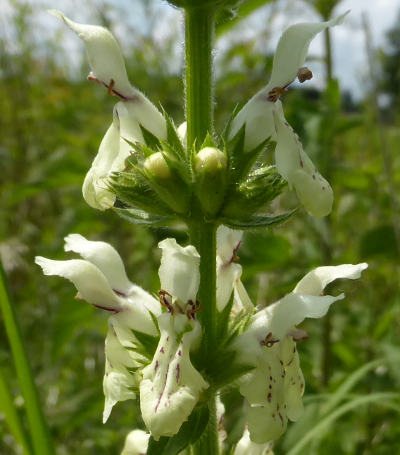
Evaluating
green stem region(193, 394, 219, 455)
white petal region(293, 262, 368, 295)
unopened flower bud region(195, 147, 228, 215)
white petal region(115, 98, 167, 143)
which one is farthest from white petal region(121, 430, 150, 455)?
white petal region(115, 98, 167, 143)

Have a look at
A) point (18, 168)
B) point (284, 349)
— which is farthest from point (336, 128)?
point (18, 168)

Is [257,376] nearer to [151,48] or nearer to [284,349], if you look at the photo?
[284,349]

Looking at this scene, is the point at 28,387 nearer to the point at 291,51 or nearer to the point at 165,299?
the point at 165,299

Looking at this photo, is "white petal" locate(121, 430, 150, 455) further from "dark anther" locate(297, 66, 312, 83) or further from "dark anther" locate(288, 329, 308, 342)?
"dark anther" locate(297, 66, 312, 83)

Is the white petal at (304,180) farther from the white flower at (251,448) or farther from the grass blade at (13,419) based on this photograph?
the grass blade at (13,419)

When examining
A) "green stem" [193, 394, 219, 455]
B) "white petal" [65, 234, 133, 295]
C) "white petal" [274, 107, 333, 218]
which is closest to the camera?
"white petal" [274, 107, 333, 218]

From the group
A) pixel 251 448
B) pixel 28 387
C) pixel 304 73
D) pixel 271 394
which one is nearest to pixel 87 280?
pixel 28 387
